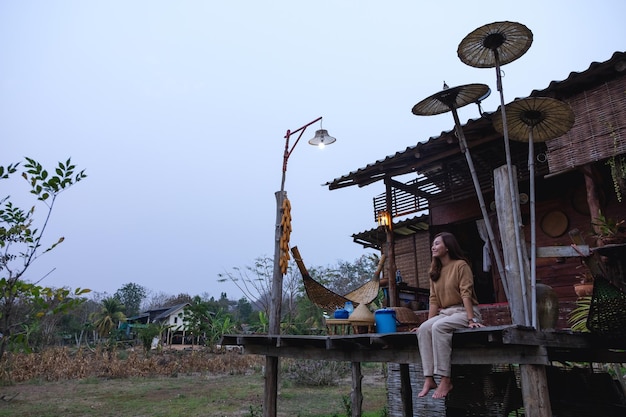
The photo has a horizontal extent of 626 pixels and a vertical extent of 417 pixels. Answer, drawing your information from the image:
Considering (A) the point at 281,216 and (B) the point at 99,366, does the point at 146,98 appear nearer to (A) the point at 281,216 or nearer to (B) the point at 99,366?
(B) the point at 99,366

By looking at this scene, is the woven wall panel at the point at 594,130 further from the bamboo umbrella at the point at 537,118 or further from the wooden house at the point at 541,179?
the bamboo umbrella at the point at 537,118

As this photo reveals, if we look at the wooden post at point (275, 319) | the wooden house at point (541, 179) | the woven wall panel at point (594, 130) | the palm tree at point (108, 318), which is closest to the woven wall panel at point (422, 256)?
the wooden house at point (541, 179)

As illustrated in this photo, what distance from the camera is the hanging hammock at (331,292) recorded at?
638 centimetres

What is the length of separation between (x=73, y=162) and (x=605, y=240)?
5.39m

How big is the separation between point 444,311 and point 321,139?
14.1ft

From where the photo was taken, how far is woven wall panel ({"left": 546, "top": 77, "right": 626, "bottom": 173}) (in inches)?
231

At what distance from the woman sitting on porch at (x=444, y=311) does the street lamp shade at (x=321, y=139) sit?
3740 mm

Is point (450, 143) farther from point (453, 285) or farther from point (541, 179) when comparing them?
point (453, 285)

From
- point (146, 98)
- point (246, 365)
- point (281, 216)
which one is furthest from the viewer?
point (146, 98)

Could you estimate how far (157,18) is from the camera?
184 feet

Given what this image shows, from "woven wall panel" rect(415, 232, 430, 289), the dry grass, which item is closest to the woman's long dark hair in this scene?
"woven wall panel" rect(415, 232, 430, 289)

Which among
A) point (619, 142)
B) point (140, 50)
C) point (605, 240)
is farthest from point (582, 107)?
point (140, 50)

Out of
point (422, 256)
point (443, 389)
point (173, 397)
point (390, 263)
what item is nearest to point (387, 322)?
point (443, 389)

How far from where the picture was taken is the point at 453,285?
3.74m
